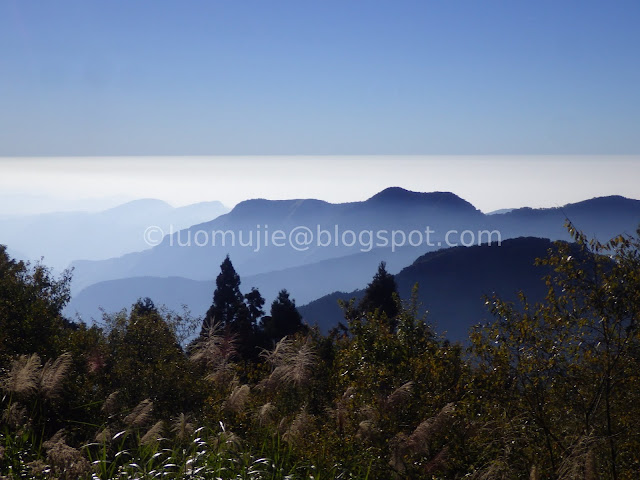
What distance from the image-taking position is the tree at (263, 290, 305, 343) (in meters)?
36.5

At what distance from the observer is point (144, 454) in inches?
257

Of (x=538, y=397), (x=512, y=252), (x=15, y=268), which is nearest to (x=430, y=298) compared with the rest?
(x=512, y=252)

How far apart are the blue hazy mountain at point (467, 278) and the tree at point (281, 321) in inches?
4022

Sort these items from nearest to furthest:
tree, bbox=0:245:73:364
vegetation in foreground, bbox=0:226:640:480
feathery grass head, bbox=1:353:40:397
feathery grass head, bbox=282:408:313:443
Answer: vegetation in foreground, bbox=0:226:640:480 → feathery grass head, bbox=1:353:40:397 → feathery grass head, bbox=282:408:313:443 → tree, bbox=0:245:73:364

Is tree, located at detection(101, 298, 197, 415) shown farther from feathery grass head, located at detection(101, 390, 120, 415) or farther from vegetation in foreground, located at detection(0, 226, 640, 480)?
feathery grass head, located at detection(101, 390, 120, 415)

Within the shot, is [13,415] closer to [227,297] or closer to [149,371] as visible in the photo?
[149,371]

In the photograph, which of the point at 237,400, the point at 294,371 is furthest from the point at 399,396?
the point at 294,371

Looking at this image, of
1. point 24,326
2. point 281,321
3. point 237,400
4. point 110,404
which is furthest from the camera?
point 281,321

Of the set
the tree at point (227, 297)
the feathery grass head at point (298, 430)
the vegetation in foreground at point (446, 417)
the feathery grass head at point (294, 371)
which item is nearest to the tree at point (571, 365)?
the vegetation in foreground at point (446, 417)

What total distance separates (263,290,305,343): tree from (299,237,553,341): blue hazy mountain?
335 ft

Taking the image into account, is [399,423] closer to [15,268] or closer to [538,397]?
[538,397]

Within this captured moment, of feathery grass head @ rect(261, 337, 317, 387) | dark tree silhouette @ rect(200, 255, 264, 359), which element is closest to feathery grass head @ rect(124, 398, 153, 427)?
feathery grass head @ rect(261, 337, 317, 387)

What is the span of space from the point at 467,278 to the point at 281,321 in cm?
12757

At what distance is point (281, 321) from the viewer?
3675 centimetres
